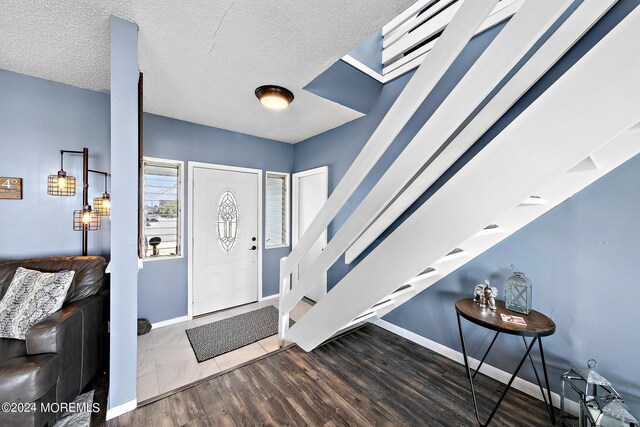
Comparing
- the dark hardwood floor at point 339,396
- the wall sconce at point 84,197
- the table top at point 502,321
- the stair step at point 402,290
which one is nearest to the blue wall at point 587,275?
the table top at point 502,321

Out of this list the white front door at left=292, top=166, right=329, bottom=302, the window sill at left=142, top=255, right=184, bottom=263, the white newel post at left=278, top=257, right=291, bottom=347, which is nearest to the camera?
the white newel post at left=278, top=257, right=291, bottom=347

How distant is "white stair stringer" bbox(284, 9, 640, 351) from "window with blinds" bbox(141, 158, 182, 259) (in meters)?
2.69

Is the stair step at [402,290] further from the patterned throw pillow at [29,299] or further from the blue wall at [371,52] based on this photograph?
the patterned throw pillow at [29,299]

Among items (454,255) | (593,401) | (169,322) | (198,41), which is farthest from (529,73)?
(169,322)

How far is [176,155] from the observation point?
306 cm

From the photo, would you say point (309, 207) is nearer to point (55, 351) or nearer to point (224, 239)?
point (224, 239)

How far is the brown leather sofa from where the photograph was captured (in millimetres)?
1319

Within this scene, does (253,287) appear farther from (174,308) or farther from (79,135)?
(79,135)

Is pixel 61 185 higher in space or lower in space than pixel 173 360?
higher

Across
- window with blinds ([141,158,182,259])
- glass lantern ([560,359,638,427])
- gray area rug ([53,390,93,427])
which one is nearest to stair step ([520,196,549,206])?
glass lantern ([560,359,638,427])

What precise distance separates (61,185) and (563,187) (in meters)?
3.82

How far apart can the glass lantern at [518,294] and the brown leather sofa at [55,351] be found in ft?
9.88

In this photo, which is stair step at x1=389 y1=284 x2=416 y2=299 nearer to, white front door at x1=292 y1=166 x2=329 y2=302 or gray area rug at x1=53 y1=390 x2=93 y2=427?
white front door at x1=292 y1=166 x2=329 y2=302

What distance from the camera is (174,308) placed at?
3027mm
